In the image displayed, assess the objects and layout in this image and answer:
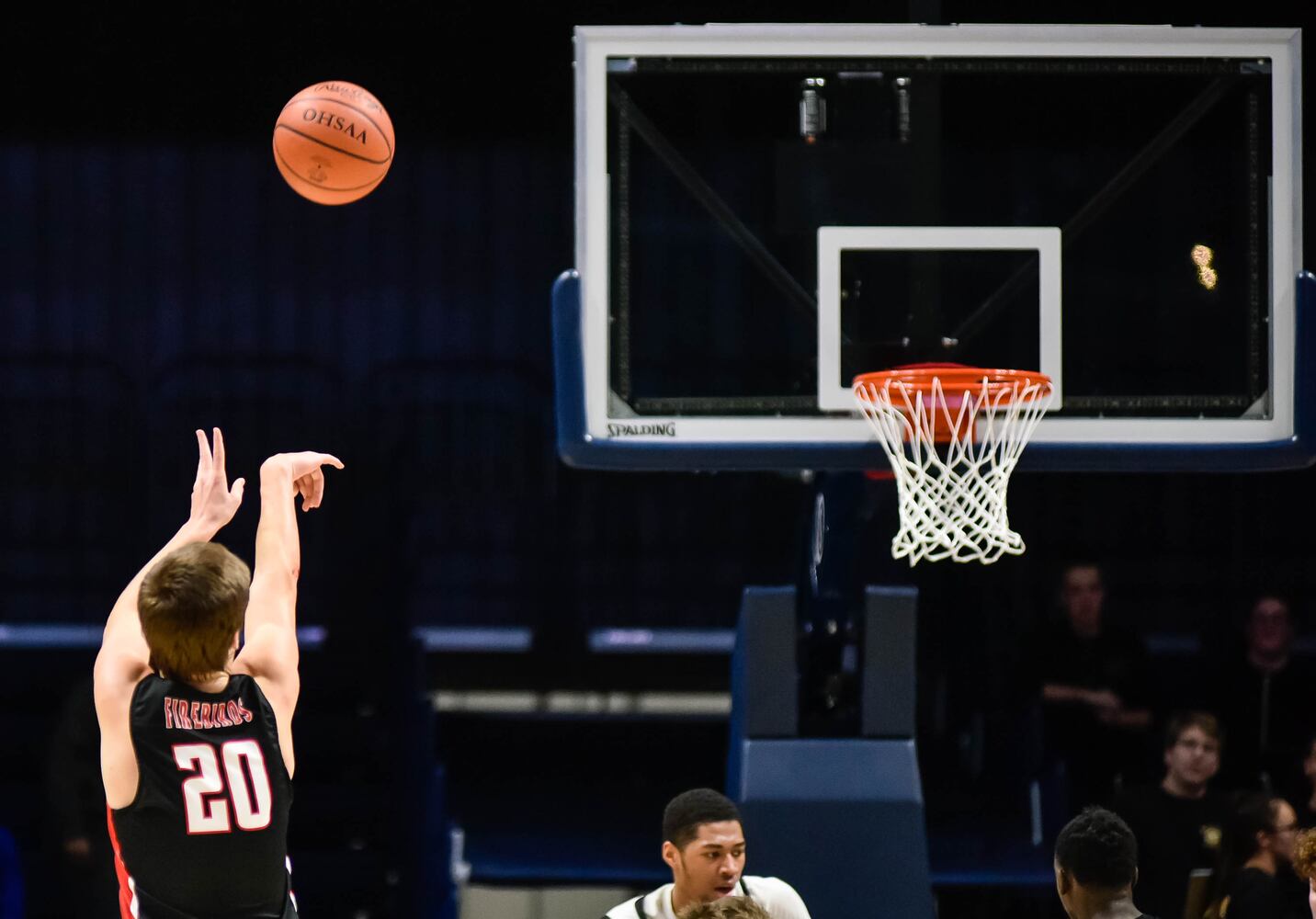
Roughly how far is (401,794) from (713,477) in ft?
13.8

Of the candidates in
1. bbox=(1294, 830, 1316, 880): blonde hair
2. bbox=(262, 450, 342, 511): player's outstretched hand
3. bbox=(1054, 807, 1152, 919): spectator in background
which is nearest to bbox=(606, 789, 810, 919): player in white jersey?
bbox=(1054, 807, 1152, 919): spectator in background

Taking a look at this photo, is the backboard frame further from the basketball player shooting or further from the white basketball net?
the basketball player shooting

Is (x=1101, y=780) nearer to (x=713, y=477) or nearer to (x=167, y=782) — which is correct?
(x=713, y=477)

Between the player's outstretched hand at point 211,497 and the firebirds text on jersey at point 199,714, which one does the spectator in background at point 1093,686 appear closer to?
the player's outstretched hand at point 211,497

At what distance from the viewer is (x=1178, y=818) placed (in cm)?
622

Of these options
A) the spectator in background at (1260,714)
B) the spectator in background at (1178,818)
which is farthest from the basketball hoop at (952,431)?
the spectator in background at (1260,714)

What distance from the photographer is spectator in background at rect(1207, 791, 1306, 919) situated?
17.7 feet

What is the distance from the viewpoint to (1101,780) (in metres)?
7.48

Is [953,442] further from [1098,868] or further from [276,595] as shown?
[276,595]

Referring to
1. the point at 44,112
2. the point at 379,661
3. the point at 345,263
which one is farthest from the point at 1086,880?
the point at 44,112

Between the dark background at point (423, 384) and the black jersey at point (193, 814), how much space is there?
7.02 metres

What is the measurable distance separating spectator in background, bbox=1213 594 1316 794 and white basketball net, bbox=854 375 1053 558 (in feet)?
9.44

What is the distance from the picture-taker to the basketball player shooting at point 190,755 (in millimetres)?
2607

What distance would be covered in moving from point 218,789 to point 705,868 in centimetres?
207
